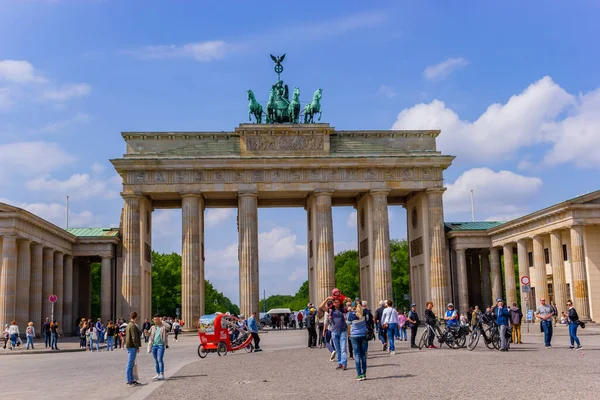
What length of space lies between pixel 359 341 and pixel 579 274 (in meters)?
35.9

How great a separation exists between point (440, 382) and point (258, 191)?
43653 mm

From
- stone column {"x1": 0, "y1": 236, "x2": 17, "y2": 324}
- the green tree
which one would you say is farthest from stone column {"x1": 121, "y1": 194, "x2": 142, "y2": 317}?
the green tree

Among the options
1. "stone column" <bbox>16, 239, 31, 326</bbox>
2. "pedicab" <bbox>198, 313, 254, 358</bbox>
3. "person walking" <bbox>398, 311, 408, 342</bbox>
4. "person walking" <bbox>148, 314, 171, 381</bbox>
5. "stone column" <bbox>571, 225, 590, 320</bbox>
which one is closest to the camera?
"person walking" <bbox>148, 314, 171, 381</bbox>

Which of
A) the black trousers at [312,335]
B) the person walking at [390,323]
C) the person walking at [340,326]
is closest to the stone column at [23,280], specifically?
the black trousers at [312,335]

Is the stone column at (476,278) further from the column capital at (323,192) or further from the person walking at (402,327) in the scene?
the person walking at (402,327)

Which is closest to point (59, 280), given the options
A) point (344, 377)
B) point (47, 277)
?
point (47, 277)

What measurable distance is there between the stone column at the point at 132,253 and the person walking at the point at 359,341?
41119 millimetres

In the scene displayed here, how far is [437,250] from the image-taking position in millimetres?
59562

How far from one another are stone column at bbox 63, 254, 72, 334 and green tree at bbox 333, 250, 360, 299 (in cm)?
6317

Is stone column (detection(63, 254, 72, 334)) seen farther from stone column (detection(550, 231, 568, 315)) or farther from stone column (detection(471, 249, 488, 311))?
stone column (detection(550, 231, 568, 315))

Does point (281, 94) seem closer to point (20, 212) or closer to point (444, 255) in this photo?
point (444, 255)

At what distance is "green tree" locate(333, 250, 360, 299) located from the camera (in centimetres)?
12275

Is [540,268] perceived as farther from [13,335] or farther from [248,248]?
[13,335]

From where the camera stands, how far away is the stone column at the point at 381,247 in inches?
2317
